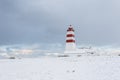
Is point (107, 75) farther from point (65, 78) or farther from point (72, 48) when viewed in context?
point (72, 48)

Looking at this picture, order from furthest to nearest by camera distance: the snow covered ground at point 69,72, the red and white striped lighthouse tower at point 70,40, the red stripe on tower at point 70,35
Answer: the red stripe on tower at point 70,35 → the red and white striped lighthouse tower at point 70,40 → the snow covered ground at point 69,72

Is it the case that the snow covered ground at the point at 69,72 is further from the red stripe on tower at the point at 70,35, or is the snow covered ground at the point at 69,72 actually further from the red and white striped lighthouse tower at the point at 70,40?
the red stripe on tower at the point at 70,35

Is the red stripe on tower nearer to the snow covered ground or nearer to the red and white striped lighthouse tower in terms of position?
the red and white striped lighthouse tower

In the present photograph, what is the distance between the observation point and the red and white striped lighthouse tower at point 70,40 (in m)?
46.6

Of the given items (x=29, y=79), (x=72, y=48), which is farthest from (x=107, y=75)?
(x=72, y=48)

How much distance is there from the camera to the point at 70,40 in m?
46.7

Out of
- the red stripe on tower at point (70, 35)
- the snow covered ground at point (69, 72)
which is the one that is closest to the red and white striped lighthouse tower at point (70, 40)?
the red stripe on tower at point (70, 35)

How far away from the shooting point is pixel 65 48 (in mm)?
47562

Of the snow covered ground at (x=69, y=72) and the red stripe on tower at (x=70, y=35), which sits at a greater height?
the red stripe on tower at (x=70, y=35)

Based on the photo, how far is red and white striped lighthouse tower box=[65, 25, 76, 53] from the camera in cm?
4659

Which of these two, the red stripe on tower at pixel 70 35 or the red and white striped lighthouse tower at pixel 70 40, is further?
the red stripe on tower at pixel 70 35

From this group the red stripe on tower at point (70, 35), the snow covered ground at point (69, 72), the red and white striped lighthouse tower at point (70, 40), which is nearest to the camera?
the snow covered ground at point (69, 72)

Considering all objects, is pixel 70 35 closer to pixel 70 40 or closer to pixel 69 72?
pixel 70 40

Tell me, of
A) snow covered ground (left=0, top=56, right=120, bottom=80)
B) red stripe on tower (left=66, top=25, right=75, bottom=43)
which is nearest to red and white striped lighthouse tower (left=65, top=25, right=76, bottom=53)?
red stripe on tower (left=66, top=25, right=75, bottom=43)
